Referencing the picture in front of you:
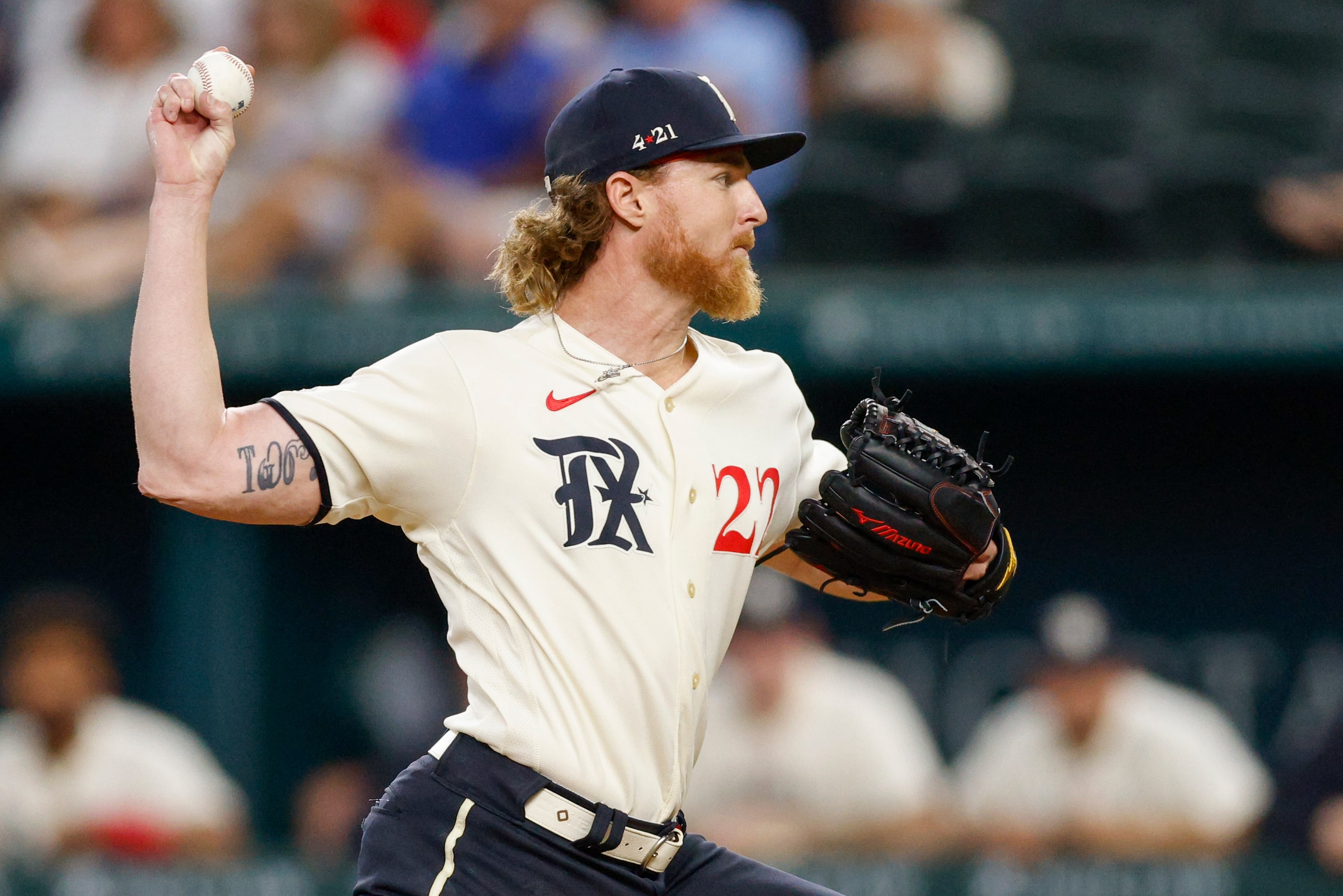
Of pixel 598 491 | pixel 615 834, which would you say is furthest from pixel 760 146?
pixel 615 834

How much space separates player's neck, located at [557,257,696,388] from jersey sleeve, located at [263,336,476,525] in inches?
12.6

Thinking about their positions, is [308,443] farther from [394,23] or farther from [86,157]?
[394,23]

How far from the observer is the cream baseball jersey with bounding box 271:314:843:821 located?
2756 mm

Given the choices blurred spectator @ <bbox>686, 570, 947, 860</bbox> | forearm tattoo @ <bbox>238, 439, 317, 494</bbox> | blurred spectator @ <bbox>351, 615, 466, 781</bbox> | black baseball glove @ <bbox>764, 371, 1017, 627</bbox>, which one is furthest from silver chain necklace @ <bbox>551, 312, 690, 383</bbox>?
blurred spectator @ <bbox>351, 615, 466, 781</bbox>

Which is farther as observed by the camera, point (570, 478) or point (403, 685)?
point (403, 685)

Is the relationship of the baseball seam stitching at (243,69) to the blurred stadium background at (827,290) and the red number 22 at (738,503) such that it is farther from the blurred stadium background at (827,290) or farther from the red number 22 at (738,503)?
the blurred stadium background at (827,290)

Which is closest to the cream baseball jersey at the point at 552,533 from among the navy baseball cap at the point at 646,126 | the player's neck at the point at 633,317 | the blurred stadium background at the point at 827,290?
the player's neck at the point at 633,317

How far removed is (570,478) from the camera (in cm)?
282

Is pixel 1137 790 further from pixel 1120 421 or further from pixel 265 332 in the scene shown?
pixel 265 332

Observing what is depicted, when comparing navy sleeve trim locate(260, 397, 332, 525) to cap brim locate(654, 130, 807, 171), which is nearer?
navy sleeve trim locate(260, 397, 332, 525)

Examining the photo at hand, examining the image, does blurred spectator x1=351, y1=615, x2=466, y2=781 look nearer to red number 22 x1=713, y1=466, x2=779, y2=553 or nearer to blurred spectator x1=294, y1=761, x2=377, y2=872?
blurred spectator x1=294, y1=761, x2=377, y2=872

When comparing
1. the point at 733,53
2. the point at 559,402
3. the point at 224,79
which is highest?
the point at 224,79

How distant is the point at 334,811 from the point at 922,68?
3887 millimetres

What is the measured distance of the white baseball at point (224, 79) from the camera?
8.71 ft
